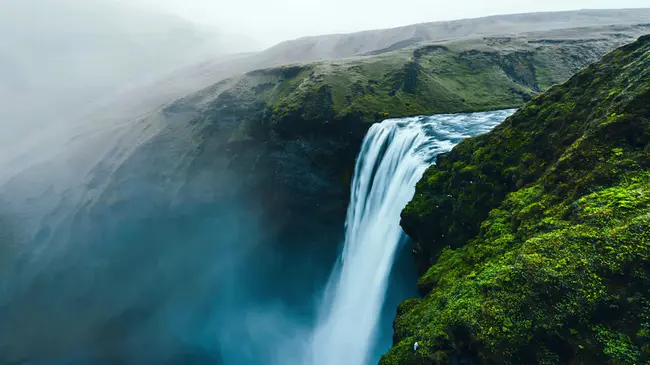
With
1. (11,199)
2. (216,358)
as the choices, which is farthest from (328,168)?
(11,199)

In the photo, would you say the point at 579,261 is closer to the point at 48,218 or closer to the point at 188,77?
the point at 48,218

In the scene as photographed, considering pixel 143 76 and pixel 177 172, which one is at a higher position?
pixel 143 76

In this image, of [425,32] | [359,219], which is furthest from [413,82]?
[425,32]

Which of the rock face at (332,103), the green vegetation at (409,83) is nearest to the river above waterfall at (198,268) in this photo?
the rock face at (332,103)

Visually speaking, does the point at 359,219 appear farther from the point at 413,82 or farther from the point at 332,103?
the point at 413,82

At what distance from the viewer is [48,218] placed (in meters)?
38.5

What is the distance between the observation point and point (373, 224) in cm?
1923

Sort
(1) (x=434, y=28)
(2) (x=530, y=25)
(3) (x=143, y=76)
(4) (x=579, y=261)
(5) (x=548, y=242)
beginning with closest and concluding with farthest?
(4) (x=579, y=261), (5) (x=548, y=242), (2) (x=530, y=25), (1) (x=434, y=28), (3) (x=143, y=76)

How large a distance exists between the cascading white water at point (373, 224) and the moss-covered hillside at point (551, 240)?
3.68 m

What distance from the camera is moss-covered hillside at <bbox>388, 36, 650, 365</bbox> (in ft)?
19.8

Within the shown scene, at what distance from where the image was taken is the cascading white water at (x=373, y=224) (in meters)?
16.5

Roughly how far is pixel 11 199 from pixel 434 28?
85578 millimetres

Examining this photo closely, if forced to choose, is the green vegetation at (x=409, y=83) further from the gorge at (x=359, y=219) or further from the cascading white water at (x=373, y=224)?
the cascading white water at (x=373, y=224)

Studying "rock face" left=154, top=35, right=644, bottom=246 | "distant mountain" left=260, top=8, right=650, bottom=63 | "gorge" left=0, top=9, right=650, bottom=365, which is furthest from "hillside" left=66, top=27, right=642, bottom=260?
"distant mountain" left=260, top=8, right=650, bottom=63
